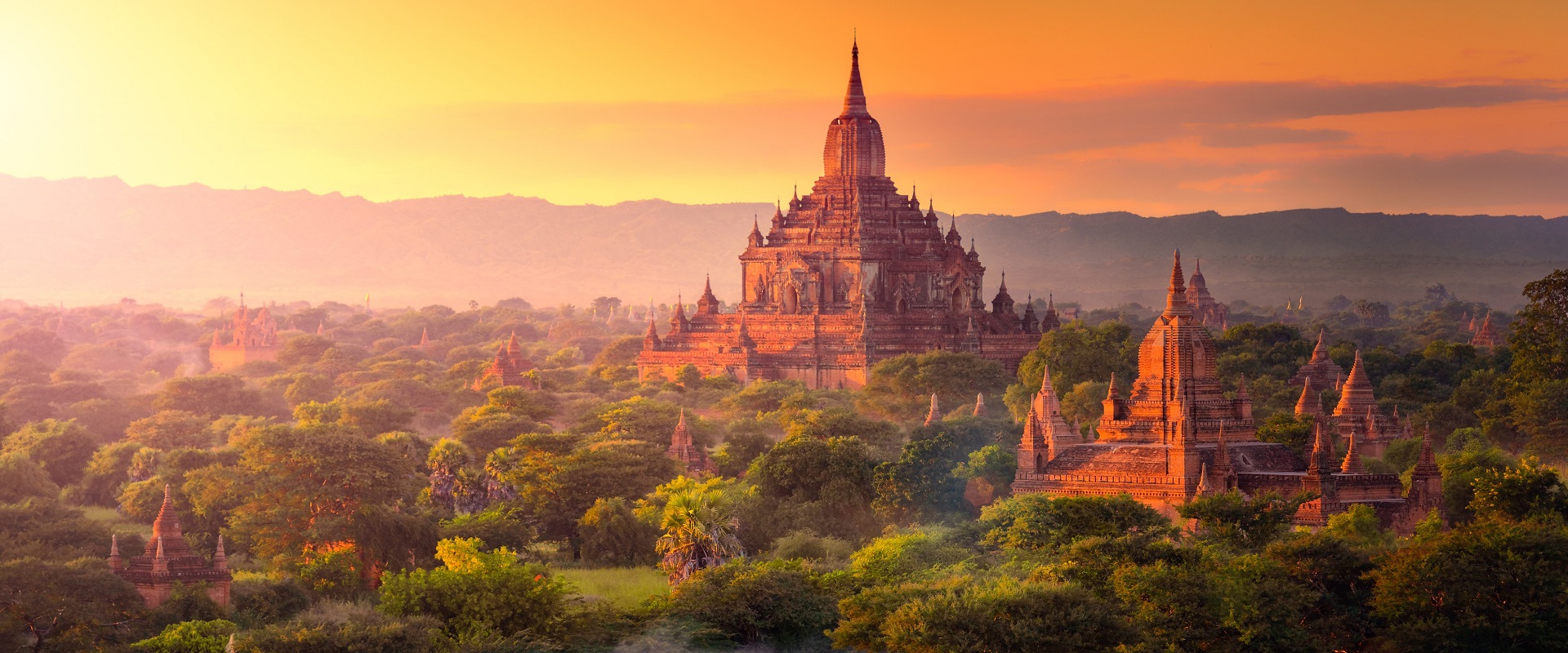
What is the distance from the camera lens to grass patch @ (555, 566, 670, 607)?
44.8m

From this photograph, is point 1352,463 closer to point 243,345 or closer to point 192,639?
point 192,639

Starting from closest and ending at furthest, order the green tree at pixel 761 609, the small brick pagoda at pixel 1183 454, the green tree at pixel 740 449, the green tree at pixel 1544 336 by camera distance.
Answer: the green tree at pixel 761 609
the small brick pagoda at pixel 1183 454
the green tree at pixel 740 449
the green tree at pixel 1544 336

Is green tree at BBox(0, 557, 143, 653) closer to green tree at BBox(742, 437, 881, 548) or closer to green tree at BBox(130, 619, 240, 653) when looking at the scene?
green tree at BBox(130, 619, 240, 653)

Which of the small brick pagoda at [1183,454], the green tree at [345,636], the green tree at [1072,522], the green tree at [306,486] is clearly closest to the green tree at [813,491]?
the small brick pagoda at [1183,454]

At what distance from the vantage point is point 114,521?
60.2 meters

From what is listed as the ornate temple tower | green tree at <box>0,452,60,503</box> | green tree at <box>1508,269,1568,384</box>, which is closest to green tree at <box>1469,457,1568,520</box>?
the ornate temple tower

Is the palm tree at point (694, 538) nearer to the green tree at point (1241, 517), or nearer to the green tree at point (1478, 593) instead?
the green tree at point (1241, 517)

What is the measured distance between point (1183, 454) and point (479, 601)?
1376cm

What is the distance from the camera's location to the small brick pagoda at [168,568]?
143 feet

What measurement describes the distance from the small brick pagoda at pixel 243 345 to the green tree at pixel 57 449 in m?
59.4

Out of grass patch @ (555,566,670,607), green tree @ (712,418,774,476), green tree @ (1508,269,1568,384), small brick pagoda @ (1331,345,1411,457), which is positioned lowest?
grass patch @ (555,566,670,607)

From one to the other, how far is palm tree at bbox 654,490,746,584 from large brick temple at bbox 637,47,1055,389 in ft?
130

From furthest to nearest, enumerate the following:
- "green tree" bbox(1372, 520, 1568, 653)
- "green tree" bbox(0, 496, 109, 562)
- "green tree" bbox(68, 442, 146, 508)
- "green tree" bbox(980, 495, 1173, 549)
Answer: "green tree" bbox(68, 442, 146, 508), "green tree" bbox(0, 496, 109, 562), "green tree" bbox(980, 495, 1173, 549), "green tree" bbox(1372, 520, 1568, 653)

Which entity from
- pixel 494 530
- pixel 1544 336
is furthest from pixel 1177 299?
pixel 1544 336
